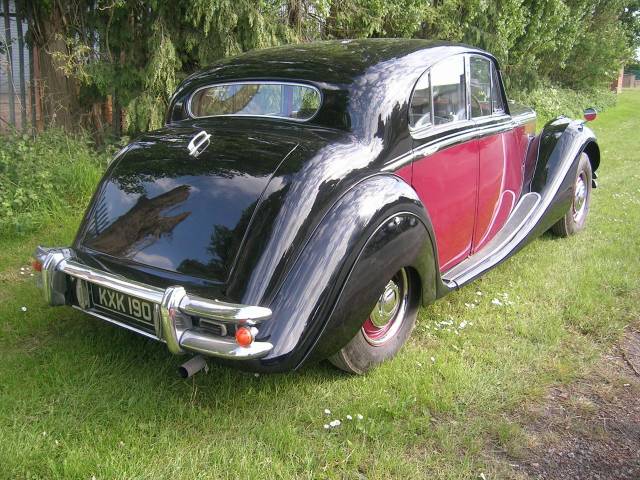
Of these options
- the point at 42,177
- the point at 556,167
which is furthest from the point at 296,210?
the point at 42,177

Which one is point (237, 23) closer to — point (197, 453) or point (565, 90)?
point (197, 453)

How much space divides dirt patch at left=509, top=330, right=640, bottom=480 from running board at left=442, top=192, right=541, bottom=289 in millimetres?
818

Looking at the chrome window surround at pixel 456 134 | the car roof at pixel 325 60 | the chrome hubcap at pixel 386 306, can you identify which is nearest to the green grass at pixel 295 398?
the chrome hubcap at pixel 386 306

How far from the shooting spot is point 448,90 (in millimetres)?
3520

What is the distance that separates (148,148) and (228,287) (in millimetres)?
1017

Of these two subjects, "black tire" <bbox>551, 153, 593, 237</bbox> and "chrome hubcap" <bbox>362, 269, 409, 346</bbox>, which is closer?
"chrome hubcap" <bbox>362, 269, 409, 346</bbox>

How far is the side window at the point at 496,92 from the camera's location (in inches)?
164

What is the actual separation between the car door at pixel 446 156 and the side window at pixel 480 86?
134mm

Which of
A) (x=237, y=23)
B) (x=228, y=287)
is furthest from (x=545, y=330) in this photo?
(x=237, y=23)

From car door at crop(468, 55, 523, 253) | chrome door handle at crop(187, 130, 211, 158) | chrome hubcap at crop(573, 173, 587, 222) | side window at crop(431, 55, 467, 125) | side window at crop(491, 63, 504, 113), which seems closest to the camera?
chrome door handle at crop(187, 130, 211, 158)

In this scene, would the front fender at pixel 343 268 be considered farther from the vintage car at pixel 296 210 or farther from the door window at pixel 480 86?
the door window at pixel 480 86

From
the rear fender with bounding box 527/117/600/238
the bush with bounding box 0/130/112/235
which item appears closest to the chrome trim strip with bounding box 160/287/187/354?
the rear fender with bounding box 527/117/600/238

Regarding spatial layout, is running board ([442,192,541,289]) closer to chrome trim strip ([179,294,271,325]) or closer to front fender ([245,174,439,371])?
front fender ([245,174,439,371])

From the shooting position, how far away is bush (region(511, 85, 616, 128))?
43.8 ft
